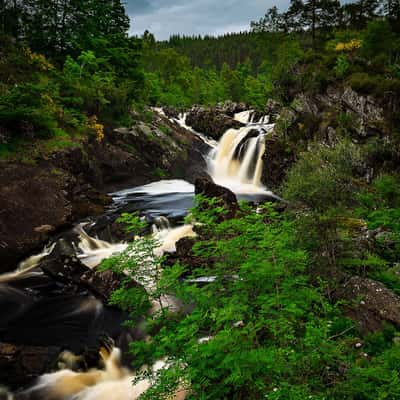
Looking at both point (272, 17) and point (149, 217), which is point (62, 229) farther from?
point (272, 17)

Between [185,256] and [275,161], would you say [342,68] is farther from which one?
[185,256]

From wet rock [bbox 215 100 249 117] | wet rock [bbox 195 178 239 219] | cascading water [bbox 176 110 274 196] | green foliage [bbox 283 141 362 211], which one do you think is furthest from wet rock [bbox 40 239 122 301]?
wet rock [bbox 215 100 249 117]

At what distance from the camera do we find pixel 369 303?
7012 mm

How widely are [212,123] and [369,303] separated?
30.0 m

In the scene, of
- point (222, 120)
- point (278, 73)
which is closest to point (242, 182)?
point (278, 73)

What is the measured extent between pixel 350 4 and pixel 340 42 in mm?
10322

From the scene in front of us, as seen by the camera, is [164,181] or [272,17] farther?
[272,17]

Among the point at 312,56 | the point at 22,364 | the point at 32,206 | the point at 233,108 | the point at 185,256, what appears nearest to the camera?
the point at 22,364

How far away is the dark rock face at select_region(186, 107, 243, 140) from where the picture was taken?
112ft

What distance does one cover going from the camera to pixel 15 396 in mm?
6625

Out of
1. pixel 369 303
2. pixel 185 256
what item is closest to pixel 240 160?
pixel 185 256

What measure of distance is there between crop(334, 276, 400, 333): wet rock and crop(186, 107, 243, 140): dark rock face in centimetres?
2772

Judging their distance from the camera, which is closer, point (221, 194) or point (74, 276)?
point (74, 276)

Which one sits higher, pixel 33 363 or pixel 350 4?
pixel 350 4
